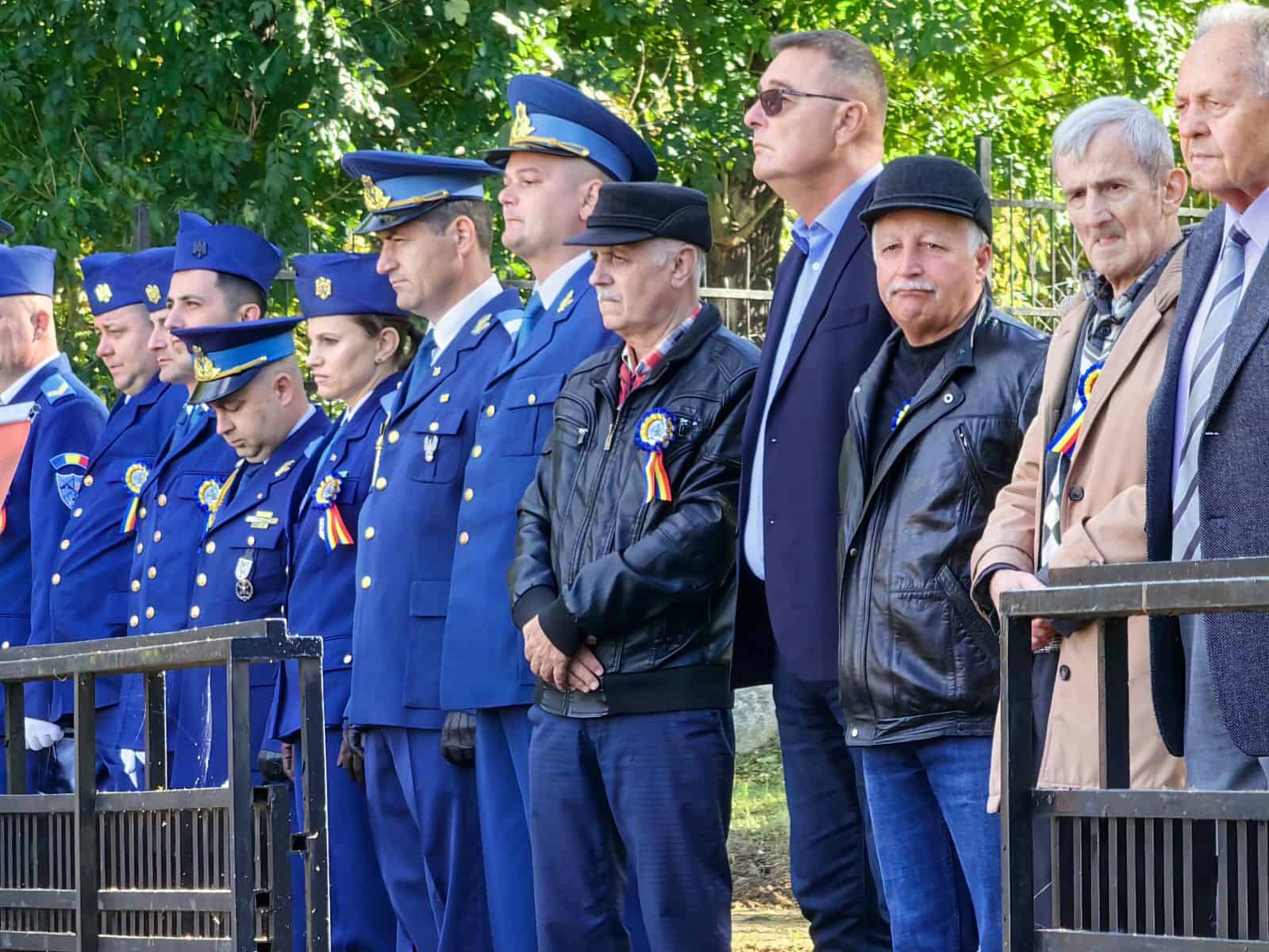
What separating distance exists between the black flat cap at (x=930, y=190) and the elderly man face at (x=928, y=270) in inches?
1.5

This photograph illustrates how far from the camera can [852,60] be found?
5.38 meters

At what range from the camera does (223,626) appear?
4.00 metres

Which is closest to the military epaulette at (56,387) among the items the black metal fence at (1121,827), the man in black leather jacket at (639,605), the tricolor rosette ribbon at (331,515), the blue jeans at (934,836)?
the tricolor rosette ribbon at (331,515)

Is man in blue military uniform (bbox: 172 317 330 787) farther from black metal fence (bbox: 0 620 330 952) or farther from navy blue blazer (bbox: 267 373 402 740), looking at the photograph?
black metal fence (bbox: 0 620 330 952)

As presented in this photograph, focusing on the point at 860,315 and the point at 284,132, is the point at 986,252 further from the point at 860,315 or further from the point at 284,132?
the point at 284,132

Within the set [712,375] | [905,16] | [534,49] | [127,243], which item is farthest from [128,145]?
[712,375]

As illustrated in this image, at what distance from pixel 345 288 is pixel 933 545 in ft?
9.44

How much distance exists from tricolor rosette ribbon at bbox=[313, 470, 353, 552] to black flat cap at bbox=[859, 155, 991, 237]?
2301mm

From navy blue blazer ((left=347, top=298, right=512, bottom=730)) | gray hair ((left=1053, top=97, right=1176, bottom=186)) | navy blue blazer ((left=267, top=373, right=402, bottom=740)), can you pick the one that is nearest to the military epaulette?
navy blue blazer ((left=267, top=373, right=402, bottom=740))

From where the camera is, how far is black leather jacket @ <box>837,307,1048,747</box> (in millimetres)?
4453

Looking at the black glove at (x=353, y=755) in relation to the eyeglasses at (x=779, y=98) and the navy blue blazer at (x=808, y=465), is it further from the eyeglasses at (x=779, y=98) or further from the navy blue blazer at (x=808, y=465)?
the eyeglasses at (x=779, y=98)

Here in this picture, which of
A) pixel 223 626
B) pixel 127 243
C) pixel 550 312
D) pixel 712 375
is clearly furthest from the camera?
pixel 127 243

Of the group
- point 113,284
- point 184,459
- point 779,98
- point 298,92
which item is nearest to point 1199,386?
point 779,98

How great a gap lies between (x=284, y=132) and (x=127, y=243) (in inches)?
38.5
